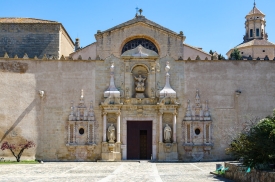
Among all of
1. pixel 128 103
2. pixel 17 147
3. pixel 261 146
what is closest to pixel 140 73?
pixel 128 103

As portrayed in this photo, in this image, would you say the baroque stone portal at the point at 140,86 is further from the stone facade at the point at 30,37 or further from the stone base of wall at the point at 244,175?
the stone base of wall at the point at 244,175

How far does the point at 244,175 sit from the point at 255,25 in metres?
55.4

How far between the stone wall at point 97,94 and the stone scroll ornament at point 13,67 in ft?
0.26

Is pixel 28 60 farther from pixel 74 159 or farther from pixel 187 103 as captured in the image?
pixel 187 103

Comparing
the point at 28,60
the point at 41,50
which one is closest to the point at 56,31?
the point at 41,50

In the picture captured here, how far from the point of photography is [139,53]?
25781 mm

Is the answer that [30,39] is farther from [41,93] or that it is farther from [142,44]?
[142,44]

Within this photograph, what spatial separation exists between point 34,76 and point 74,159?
5.29 metres

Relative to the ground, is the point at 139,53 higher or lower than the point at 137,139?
higher

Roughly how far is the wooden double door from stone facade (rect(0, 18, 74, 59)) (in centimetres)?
1049

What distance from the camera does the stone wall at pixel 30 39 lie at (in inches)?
1299

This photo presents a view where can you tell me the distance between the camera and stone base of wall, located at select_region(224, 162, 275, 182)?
12026mm

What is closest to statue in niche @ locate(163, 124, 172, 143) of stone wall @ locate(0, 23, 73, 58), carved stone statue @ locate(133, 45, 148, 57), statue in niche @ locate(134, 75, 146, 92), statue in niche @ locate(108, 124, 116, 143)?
statue in niche @ locate(134, 75, 146, 92)

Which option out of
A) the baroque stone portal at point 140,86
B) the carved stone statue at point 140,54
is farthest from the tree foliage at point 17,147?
the carved stone statue at point 140,54
